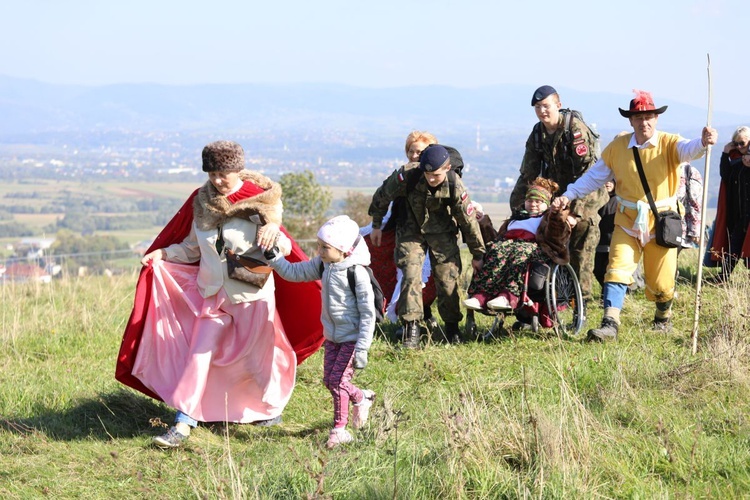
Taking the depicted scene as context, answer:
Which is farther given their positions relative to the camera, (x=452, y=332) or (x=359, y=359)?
(x=452, y=332)

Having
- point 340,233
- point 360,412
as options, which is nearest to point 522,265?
point 360,412

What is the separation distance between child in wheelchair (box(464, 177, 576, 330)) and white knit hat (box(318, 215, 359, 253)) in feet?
6.54

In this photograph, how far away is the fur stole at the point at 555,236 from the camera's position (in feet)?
23.4

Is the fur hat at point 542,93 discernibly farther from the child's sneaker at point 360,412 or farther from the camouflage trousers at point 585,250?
the child's sneaker at point 360,412

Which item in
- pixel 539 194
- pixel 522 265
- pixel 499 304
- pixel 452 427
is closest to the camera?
pixel 452 427

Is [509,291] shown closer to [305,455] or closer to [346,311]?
[346,311]

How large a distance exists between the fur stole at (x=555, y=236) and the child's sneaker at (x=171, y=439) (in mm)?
3145

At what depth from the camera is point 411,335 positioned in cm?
771

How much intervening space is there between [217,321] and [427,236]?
2.30m

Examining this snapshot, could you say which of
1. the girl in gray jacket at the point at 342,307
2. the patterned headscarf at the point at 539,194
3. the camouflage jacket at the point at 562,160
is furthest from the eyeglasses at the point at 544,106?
the girl in gray jacket at the point at 342,307

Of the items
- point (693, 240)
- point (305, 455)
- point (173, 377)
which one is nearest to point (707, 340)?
point (693, 240)

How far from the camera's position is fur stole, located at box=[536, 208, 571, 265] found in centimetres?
713

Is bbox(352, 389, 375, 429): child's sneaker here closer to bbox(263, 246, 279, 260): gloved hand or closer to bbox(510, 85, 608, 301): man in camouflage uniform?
bbox(263, 246, 279, 260): gloved hand

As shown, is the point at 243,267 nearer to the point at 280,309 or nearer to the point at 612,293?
the point at 280,309
